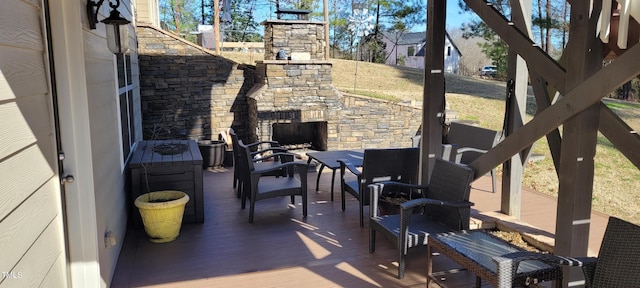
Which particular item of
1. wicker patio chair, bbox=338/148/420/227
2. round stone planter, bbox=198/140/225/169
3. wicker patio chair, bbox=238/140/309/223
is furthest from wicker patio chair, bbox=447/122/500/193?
round stone planter, bbox=198/140/225/169

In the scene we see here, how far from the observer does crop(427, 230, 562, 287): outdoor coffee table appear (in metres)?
2.44

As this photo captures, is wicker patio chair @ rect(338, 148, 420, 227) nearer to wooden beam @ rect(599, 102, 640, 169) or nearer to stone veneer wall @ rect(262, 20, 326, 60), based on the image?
wooden beam @ rect(599, 102, 640, 169)

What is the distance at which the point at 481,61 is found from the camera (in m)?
27.8

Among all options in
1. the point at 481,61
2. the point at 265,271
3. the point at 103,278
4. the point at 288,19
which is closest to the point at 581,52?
A: the point at 265,271

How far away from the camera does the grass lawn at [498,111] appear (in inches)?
239

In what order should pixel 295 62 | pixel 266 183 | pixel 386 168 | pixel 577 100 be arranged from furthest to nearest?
pixel 295 62 → pixel 266 183 → pixel 386 168 → pixel 577 100

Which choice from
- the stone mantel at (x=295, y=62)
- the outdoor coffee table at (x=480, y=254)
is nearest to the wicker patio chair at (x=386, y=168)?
the outdoor coffee table at (x=480, y=254)

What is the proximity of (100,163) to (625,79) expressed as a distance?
304 centimetres

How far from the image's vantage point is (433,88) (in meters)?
3.97

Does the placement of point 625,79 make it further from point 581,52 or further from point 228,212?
point 228,212

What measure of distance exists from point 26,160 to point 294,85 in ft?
20.8

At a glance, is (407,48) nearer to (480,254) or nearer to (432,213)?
(432,213)

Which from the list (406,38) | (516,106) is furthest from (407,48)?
(516,106)

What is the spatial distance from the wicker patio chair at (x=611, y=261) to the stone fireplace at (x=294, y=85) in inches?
230
